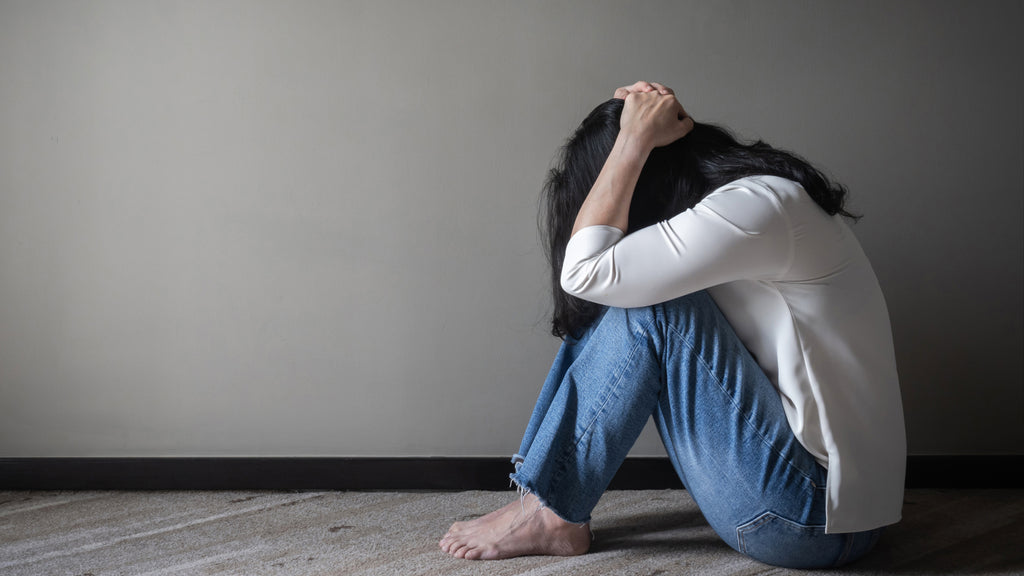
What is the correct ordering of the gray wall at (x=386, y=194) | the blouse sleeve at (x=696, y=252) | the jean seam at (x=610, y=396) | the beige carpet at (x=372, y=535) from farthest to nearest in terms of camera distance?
the gray wall at (x=386, y=194), the beige carpet at (x=372, y=535), the jean seam at (x=610, y=396), the blouse sleeve at (x=696, y=252)

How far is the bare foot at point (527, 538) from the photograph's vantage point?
51.3 inches

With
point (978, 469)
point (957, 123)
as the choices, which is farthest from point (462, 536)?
point (957, 123)

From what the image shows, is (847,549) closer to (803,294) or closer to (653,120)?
(803,294)

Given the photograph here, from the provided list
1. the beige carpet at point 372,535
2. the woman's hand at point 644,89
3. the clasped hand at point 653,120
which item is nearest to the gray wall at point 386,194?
the beige carpet at point 372,535

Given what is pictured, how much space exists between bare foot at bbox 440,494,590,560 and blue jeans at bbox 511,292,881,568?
10 centimetres

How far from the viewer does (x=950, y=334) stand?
1737 millimetres

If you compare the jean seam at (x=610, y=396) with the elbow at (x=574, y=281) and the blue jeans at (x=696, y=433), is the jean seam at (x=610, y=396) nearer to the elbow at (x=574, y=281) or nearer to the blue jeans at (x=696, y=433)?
the blue jeans at (x=696, y=433)

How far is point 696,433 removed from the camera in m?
1.15

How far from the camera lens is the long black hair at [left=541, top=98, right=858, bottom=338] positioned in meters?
1.15

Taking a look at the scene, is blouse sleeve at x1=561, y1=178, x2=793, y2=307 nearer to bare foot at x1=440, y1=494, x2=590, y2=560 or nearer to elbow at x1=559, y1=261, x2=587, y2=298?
elbow at x1=559, y1=261, x2=587, y2=298

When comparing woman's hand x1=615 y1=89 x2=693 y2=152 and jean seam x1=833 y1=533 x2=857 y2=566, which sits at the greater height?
woman's hand x1=615 y1=89 x2=693 y2=152

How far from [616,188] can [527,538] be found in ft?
2.06

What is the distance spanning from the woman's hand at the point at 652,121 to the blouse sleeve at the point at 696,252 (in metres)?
0.16

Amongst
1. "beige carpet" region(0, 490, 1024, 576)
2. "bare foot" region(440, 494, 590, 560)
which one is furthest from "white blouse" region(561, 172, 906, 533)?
"bare foot" region(440, 494, 590, 560)
